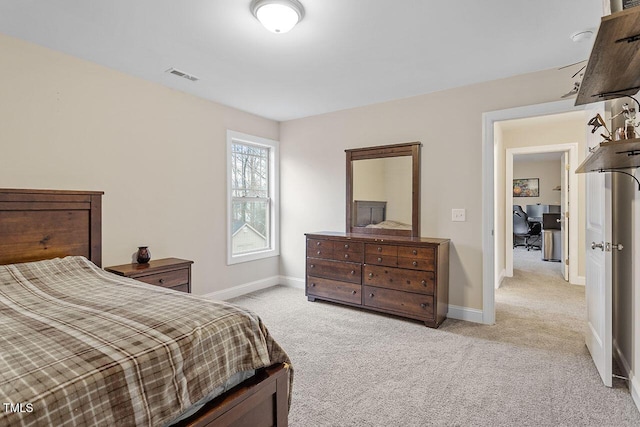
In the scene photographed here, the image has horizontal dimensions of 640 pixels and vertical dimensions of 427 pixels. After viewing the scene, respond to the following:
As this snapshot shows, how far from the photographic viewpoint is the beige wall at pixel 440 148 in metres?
3.35

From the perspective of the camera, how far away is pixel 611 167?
80.4 inches

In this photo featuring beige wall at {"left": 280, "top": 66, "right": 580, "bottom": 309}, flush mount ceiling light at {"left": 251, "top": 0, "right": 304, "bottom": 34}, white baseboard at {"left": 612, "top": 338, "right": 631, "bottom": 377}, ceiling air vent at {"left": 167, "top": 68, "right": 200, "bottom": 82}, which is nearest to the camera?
flush mount ceiling light at {"left": 251, "top": 0, "right": 304, "bottom": 34}

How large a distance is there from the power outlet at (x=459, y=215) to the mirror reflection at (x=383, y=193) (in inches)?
18.6

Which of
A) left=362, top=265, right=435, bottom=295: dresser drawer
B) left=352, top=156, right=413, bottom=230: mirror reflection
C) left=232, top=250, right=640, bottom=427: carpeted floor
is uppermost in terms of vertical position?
left=352, top=156, right=413, bottom=230: mirror reflection

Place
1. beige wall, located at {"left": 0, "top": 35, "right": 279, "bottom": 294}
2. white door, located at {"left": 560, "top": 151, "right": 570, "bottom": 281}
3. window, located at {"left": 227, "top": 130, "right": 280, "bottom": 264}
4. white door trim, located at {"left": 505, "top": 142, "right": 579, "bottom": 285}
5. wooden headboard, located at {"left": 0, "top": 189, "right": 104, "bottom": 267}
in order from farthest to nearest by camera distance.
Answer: white door, located at {"left": 560, "top": 151, "right": 570, "bottom": 281}, white door trim, located at {"left": 505, "top": 142, "right": 579, "bottom": 285}, window, located at {"left": 227, "top": 130, "right": 280, "bottom": 264}, beige wall, located at {"left": 0, "top": 35, "right": 279, "bottom": 294}, wooden headboard, located at {"left": 0, "top": 189, "right": 104, "bottom": 267}

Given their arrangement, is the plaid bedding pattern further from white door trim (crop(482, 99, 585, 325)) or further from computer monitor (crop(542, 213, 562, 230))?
computer monitor (crop(542, 213, 562, 230))

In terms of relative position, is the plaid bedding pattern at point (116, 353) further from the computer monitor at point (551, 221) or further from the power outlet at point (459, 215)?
the computer monitor at point (551, 221)

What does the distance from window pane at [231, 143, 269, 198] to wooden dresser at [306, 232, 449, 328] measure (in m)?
1.17

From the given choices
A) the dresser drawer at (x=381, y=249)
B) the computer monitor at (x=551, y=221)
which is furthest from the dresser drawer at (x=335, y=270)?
the computer monitor at (x=551, y=221)

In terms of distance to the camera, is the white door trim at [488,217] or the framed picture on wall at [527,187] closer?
the white door trim at [488,217]

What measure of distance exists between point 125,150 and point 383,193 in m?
2.82

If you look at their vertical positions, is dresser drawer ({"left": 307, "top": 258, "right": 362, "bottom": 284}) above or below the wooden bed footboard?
above

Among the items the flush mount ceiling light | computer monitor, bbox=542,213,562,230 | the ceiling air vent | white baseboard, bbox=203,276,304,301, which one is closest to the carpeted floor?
white baseboard, bbox=203,276,304,301

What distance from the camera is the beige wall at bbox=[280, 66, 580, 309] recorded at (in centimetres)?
335
